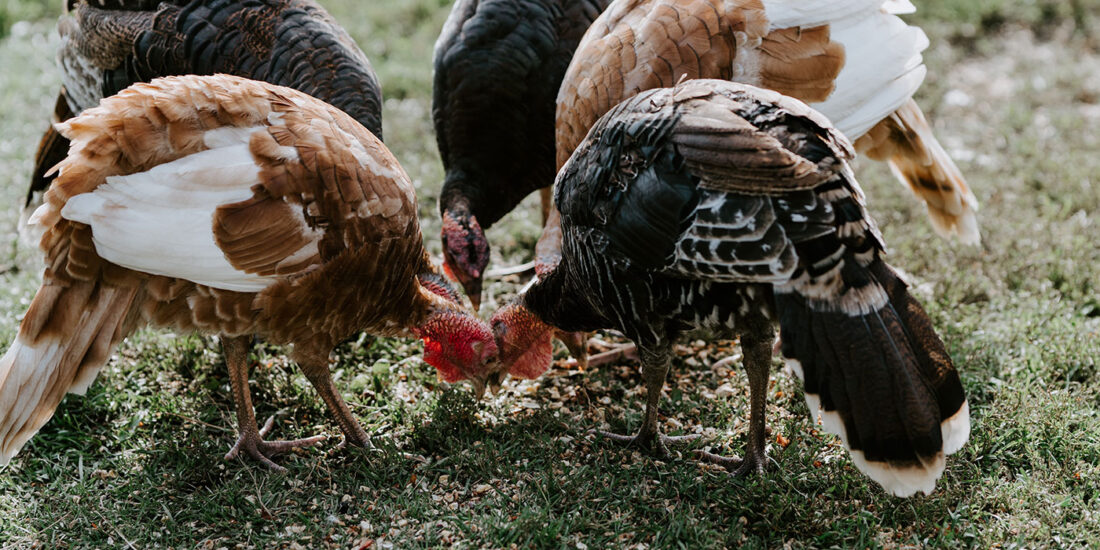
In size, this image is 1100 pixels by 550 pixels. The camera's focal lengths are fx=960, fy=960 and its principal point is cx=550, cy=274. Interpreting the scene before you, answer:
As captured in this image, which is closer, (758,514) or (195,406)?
(758,514)

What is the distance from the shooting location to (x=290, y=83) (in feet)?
15.1

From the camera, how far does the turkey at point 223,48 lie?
4.57 m

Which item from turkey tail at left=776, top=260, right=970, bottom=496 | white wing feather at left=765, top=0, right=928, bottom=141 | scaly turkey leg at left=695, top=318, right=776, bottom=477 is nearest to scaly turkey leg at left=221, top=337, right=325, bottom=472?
scaly turkey leg at left=695, top=318, right=776, bottom=477

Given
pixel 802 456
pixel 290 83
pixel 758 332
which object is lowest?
pixel 802 456

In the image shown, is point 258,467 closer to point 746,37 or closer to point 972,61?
point 746,37

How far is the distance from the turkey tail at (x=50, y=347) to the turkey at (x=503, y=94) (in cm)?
196

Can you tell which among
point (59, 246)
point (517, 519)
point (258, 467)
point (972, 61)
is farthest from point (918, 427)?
point (972, 61)

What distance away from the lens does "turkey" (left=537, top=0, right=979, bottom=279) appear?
4180mm

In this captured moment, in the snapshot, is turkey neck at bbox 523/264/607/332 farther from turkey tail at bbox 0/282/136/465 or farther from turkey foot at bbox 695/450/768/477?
turkey tail at bbox 0/282/136/465

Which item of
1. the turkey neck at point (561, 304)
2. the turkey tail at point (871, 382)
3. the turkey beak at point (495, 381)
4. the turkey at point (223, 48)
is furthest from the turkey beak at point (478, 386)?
the turkey tail at point (871, 382)

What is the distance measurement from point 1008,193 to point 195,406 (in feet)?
15.3

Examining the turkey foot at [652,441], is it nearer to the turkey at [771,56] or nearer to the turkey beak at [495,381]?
the turkey beak at [495,381]

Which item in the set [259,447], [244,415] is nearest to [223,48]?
[244,415]

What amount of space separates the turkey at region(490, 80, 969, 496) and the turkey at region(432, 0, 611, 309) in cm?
171
